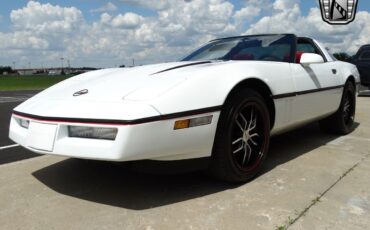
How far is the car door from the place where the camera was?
376 cm

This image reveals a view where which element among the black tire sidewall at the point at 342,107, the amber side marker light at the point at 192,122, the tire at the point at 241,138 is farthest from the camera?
the black tire sidewall at the point at 342,107

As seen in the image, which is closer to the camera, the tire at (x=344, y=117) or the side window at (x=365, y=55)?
the tire at (x=344, y=117)

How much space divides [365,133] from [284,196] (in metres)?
2.92

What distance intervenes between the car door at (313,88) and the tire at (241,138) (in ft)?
1.96

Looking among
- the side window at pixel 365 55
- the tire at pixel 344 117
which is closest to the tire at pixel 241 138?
the tire at pixel 344 117

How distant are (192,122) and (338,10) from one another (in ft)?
39.3

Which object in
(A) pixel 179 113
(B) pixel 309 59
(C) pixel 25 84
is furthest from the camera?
(C) pixel 25 84

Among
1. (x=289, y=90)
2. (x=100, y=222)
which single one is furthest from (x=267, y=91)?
(x=100, y=222)

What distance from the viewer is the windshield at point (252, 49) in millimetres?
3875

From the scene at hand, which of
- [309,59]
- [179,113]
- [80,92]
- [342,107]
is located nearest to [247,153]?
[179,113]

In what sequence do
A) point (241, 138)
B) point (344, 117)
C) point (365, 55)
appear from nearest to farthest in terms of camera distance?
point (241, 138), point (344, 117), point (365, 55)

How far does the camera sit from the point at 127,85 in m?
2.83

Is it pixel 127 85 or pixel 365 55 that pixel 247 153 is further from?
pixel 365 55

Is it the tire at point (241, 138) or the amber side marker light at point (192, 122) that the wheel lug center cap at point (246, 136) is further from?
the amber side marker light at point (192, 122)
